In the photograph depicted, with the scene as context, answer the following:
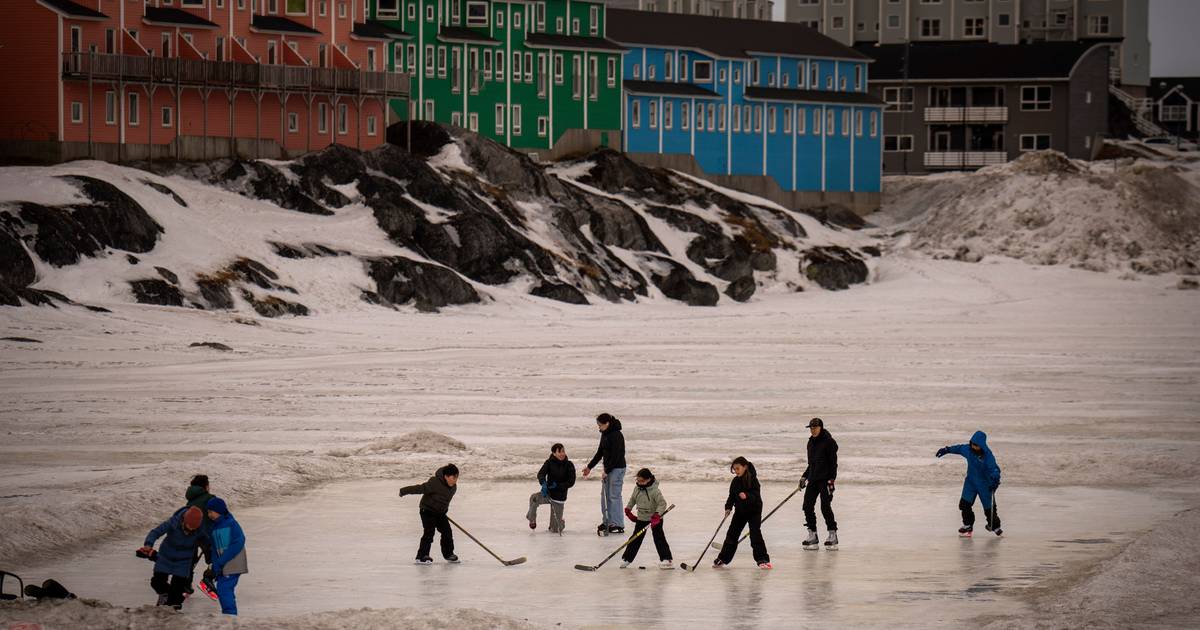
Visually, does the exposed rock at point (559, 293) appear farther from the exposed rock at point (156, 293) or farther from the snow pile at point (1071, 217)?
the snow pile at point (1071, 217)

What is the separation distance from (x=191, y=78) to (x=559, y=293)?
1790 cm

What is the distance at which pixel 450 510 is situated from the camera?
27.9 meters

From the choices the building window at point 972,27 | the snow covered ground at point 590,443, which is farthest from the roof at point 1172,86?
the snow covered ground at point 590,443

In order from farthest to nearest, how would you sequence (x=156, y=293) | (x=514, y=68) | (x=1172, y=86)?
(x=1172, y=86) → (x=514, y=68) → (x=156, y=293)

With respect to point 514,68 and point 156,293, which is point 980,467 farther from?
point 514,68

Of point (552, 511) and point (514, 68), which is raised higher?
point (514, 68)

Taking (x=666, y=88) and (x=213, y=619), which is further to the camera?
(x=666, y=88)

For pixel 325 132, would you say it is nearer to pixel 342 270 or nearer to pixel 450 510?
pixel 342 270

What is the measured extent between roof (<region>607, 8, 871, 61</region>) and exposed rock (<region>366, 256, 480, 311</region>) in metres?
29.9

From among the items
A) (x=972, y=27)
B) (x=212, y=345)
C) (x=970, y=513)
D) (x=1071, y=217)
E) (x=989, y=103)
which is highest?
(x=972, y=27)

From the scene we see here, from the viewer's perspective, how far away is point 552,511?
25.5 meters

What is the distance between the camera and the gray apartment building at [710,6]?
13062cm

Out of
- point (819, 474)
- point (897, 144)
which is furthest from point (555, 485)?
point (897, 144)

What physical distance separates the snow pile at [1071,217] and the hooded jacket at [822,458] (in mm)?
65535
